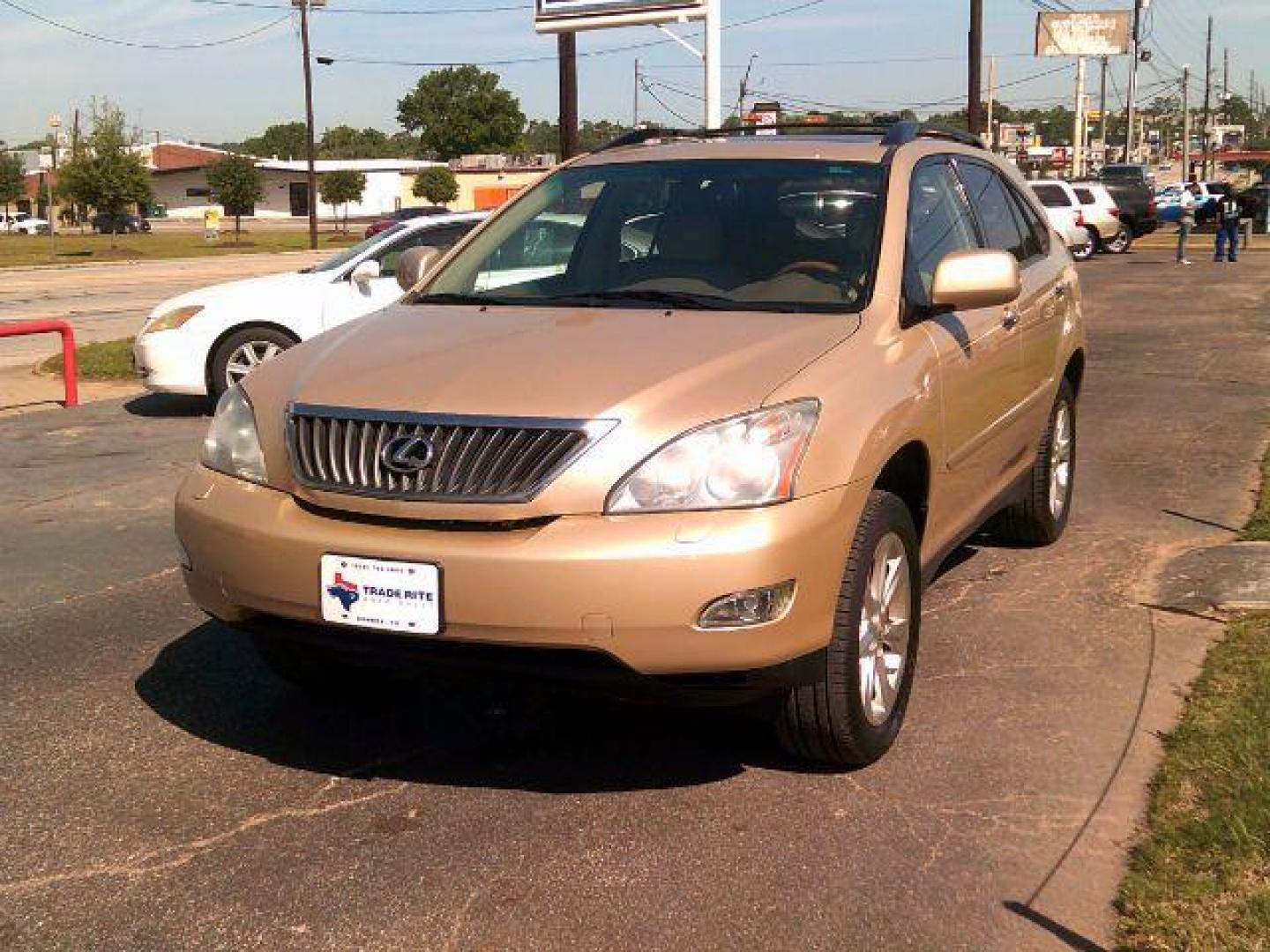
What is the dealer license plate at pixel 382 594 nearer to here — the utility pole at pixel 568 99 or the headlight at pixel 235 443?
the headlight at pixel 235 443

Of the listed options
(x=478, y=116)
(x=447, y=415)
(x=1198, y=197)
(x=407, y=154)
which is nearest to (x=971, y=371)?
(x=447, y=415)

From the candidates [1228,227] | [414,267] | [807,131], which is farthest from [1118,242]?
[414,267]

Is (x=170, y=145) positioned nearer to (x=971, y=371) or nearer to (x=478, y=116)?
(x=478, y=116)

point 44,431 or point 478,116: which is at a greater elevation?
point 478,116

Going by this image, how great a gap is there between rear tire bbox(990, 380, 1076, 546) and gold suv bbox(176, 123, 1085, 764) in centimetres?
125

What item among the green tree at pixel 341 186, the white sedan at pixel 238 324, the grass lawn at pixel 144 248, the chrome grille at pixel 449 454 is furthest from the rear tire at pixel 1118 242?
the green tree at pixel 341 186

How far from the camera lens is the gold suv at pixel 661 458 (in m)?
3.30

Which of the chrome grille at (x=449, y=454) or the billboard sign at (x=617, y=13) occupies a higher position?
the billboard sign at (x=617, y=13)

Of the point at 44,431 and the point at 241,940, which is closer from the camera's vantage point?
the point at 241,940

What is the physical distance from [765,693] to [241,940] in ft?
4.50

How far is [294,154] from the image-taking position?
16600cm

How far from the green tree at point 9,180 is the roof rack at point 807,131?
85.4 metres

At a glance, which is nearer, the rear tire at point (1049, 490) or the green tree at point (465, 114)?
the rear tire at point (1049, 490)

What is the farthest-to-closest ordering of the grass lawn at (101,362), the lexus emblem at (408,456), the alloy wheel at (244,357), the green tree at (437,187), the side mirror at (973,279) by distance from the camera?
the green tree at (437,187) → the grass lawn at (101,362) → the alloy wheel at (244,357) → the side mirror at (973,279) → the lexus emblem at (408,456)
